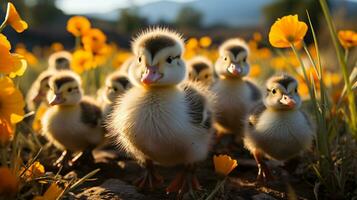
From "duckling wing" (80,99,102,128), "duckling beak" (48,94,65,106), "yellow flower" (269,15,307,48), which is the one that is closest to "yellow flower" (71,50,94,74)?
"duckling wing" (80,99,102,128)

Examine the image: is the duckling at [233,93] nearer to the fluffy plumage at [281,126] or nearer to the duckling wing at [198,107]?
the fluffy plumage at [281,126]

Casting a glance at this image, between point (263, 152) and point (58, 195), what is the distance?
70.7 inches

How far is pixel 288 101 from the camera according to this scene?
134 inches

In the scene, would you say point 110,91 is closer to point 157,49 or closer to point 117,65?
point 157,49

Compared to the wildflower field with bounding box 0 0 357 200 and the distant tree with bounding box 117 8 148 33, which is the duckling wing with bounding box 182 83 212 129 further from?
the distant tree with bounding box 117 8 148 33

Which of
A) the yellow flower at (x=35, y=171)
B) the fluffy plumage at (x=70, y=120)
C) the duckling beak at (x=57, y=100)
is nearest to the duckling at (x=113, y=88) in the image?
the fluffy plumage at (x=70, y=120)

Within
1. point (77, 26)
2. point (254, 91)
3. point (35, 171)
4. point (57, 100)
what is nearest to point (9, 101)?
point (35, 171)

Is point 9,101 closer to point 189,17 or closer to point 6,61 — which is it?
point 6,61

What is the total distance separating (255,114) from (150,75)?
121cm

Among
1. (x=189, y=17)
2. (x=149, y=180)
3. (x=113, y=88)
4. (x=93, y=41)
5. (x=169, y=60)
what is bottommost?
(x=149, y=180)

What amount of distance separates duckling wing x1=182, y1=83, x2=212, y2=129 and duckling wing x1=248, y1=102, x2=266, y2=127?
50 centimetres

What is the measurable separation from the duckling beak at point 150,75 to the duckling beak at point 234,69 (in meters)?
1.33

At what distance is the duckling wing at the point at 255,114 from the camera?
3.69 meters

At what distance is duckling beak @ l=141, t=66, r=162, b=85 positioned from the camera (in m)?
2.94
